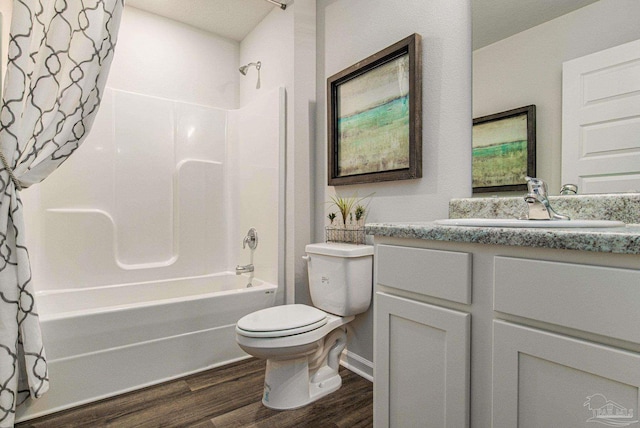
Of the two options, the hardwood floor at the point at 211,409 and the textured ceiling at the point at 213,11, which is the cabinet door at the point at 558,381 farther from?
the textured ceiling at the point at 213,11

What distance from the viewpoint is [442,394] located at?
0.95 m

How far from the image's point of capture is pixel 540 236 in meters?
0.74

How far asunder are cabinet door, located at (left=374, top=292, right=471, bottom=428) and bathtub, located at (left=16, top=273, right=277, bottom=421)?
4.12ft

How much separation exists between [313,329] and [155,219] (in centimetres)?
170

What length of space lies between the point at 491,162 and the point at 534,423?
1038 mm

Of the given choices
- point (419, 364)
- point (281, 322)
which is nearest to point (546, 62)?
point (419, 364)

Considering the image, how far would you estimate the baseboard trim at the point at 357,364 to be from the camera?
194 centimetres

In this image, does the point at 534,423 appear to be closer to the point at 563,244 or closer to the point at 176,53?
the point at 563,244

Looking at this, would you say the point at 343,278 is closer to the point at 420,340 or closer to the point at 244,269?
the point at 420,340

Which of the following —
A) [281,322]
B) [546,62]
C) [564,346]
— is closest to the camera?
[564,346]

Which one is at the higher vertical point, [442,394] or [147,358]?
[442,394]

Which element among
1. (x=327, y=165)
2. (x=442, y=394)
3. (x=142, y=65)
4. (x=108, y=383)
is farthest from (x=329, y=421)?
(x=142, y=65)

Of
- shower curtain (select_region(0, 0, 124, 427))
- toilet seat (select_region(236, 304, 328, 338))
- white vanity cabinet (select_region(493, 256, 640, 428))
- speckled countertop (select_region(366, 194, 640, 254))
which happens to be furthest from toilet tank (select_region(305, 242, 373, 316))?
shower curtain (select_region(0, 0, 124, 427))

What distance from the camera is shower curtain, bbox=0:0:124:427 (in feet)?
4.57
